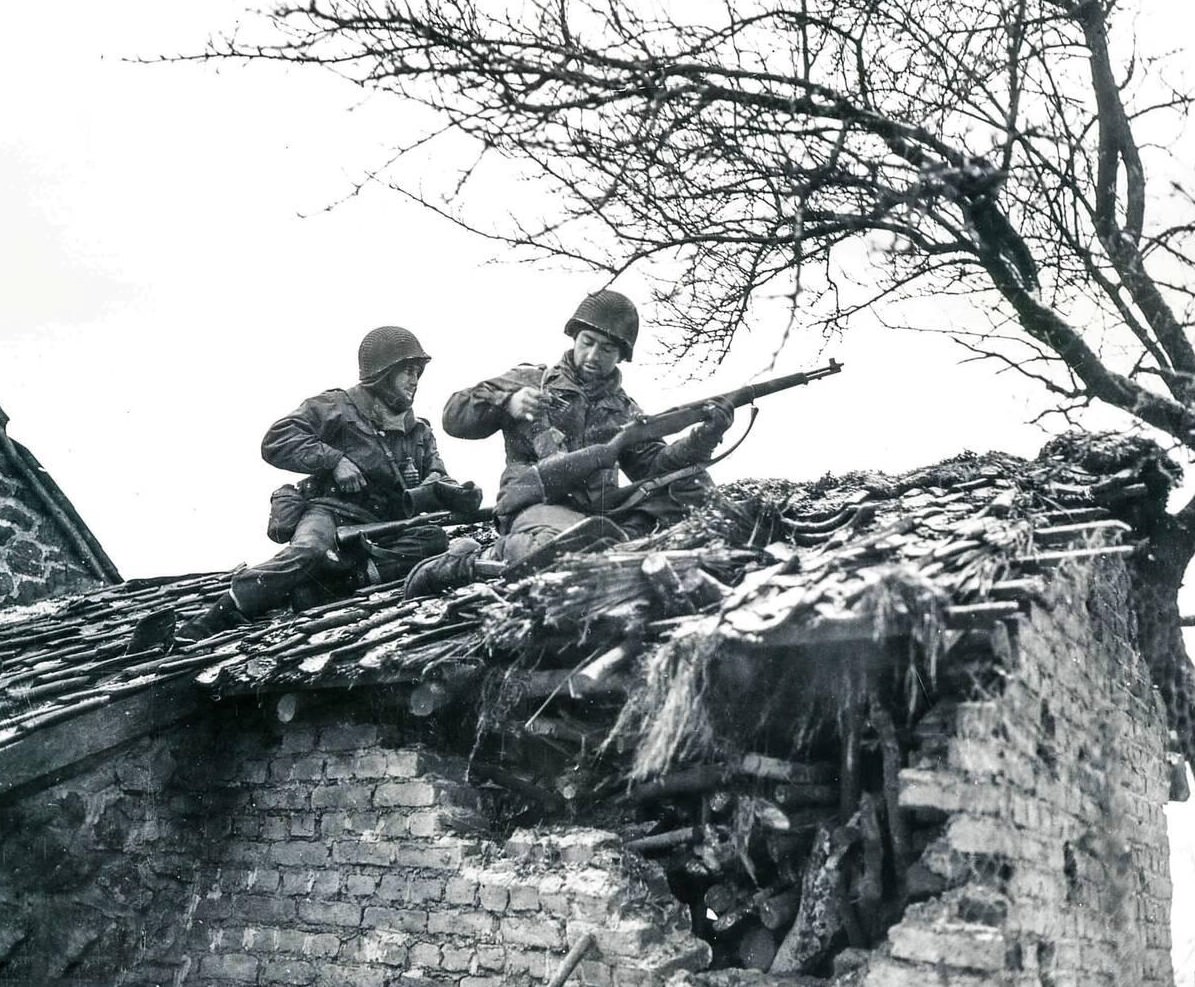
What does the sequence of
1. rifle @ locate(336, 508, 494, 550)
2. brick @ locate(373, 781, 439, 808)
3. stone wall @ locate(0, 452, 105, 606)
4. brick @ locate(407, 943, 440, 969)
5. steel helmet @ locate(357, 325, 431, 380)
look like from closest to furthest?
brick @ locate(407, 943, 440, 969) < brick @ locate(373, 781, 439, 808) < rifle @ locate(336, 508, 494, 550) < steel helmet @ locate(357, 325, 431, 380) < stone wall @ locate(0, 452, 105, 606)

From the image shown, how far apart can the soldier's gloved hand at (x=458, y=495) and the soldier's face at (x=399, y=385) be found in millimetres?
600

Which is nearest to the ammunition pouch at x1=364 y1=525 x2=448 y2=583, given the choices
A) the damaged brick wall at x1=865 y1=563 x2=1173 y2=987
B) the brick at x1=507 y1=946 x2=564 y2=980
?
the brick at x1=507 y1=946 x2=564 y2=980

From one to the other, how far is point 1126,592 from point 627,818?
3.34 metres

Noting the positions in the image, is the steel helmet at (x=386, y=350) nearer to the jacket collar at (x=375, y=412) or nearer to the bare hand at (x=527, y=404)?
the jacket collar at (x=375, y=412)

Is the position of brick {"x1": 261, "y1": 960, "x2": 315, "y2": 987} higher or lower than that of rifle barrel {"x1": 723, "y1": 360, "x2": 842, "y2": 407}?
lower

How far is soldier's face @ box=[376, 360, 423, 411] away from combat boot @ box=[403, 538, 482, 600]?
1.65 meters

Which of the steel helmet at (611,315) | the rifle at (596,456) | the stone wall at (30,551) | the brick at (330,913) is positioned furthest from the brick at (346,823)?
the stone wall at (30,551)

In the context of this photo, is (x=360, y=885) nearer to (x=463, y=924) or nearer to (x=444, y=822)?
(x=444, y=822)

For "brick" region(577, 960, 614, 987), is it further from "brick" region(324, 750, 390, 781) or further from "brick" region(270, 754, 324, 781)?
"brick" region(270, 754, 324, 781)

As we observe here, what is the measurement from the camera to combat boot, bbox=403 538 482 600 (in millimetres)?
6531

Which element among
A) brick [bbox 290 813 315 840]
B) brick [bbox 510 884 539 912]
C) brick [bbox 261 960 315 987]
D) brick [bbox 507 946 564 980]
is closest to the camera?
brick [bbox 507 946 564 980]

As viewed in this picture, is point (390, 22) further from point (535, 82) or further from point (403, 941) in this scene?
point (403, 941)

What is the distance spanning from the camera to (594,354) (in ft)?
23.0

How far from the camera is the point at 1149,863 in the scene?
6051 mm
